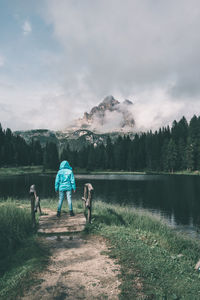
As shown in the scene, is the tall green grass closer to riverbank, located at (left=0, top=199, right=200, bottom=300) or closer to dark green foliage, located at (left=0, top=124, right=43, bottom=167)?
riverbank, located at (left=0, top=199, right=200, bottom=300)

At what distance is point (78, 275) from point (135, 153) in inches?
4589

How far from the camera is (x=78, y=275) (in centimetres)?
608

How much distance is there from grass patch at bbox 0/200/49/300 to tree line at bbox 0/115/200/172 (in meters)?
83.0

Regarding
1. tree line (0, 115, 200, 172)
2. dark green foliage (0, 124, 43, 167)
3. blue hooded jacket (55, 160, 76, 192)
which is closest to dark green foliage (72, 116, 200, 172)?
tree line (0, 115, 200, 172)

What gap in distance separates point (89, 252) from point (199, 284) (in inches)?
144

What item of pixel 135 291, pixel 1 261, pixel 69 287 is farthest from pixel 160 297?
pixel 1 261

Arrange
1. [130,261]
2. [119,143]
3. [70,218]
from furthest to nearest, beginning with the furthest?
1. [119,143]
2. [70,218]
3. [130,261]

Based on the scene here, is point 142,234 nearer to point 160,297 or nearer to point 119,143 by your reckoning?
point 160,297

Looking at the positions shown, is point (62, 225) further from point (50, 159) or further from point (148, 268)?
point (50, 159)

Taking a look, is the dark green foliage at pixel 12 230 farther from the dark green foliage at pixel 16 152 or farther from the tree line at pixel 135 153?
the dark green foliage at pixel 16 152

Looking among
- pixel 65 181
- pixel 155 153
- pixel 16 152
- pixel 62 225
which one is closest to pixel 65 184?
pixel 65 181

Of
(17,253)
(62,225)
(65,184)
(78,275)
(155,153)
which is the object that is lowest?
(17,253)

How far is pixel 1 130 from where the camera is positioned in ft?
383

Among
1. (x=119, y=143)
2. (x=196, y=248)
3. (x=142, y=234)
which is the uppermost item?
(x=119, y=143)
